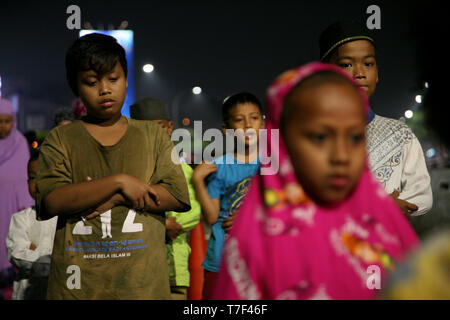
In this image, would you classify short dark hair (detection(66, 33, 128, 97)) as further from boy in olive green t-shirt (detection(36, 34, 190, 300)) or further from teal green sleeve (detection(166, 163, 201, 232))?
teal green sleeve (detection(166, 163, 201, 232))

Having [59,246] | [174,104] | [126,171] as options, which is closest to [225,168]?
[126,171]

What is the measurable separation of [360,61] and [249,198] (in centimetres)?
176

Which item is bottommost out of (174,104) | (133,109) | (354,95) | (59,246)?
(59,246)

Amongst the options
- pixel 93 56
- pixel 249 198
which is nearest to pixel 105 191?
pixel 93 56

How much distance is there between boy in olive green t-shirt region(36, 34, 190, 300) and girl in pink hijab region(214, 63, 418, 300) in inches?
41.5

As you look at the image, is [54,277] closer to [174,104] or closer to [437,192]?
[437,192]

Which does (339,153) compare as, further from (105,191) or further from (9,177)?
(9,177)

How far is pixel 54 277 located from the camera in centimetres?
284

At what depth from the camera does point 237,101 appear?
4.59 meters

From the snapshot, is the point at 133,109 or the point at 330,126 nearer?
the point at 330,126

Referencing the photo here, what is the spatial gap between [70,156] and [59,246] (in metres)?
0.48

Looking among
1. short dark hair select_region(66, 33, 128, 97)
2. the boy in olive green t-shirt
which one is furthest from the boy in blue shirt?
short dark hair select_region(66, 33, 128, 97)

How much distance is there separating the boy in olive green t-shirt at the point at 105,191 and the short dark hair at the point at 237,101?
5.15 feet

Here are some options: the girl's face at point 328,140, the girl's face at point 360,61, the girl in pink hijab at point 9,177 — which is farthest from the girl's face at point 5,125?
the girl's face at point 328,140
